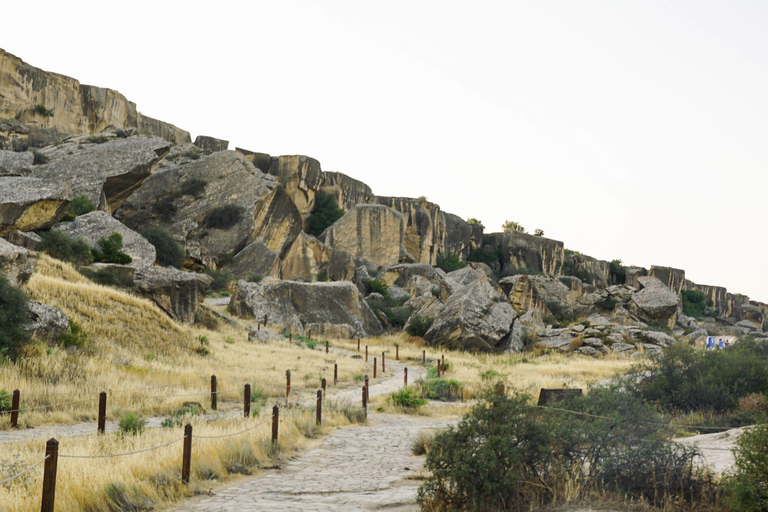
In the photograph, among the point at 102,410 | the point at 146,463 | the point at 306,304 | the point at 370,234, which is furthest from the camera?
the point at 370,234

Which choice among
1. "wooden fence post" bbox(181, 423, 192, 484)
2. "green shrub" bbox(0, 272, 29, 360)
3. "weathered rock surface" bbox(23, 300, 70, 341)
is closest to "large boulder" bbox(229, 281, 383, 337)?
"weathered rock surface" bbox(23, 300, 70, 341)

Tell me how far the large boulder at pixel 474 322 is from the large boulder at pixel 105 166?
24.4 meters

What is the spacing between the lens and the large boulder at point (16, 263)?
1942 cm

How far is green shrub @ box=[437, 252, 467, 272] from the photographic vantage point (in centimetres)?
8344

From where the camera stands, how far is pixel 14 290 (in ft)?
53.8

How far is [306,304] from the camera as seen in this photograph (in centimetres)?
4034

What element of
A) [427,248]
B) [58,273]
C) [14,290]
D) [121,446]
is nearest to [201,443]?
[121,446]

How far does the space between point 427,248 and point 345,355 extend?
51.3m

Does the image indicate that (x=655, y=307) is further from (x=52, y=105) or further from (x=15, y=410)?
(x=52, y=105)

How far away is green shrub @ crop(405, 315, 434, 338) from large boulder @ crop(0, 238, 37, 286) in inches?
928

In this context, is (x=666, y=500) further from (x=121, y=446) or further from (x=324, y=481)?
(x=121, y=446)

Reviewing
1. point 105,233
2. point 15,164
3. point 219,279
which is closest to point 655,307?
point 219,279

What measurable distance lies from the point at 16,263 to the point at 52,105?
1810 inches

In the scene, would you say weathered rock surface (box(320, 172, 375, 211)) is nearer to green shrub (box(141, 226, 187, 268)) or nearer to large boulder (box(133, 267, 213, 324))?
green shrub (box(141, 226, 187, 268))
